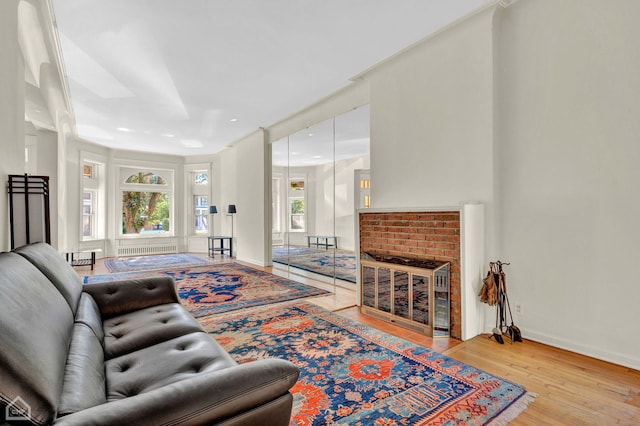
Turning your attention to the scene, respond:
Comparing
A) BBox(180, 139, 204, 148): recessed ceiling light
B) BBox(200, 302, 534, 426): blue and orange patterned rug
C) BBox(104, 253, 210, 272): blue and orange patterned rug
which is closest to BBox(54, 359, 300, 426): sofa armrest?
BBox(200, 302, 534, 426): blue and orange patterned rug

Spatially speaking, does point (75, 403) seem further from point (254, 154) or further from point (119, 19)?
point (254, 154)

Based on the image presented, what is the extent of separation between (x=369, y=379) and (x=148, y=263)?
23.2 ft

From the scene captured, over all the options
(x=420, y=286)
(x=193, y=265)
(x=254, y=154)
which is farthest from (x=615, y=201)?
(x=193, y=265)

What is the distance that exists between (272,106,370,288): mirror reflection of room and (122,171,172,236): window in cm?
483

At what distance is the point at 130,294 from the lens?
2.54 m

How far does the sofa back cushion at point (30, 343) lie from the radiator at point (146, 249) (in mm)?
8548

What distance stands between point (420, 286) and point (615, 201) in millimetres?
1691

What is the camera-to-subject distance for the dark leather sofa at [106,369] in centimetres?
90

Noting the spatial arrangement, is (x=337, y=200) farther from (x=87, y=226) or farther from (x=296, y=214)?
(x=87, y=226)

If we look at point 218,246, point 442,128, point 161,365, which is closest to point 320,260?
point 442,128

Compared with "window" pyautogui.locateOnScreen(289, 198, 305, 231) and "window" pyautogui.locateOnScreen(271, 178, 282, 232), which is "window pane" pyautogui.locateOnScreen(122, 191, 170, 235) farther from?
"window" pyautogui.locateOnScreen(289, 198, 305, 231)

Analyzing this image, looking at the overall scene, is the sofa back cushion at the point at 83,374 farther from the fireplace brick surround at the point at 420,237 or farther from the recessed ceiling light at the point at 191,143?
the recessed ceiling light at the point at 191,143

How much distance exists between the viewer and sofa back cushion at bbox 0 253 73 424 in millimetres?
843

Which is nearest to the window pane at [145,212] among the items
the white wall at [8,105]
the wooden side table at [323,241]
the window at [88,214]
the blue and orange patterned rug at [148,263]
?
the window at [88,214]
